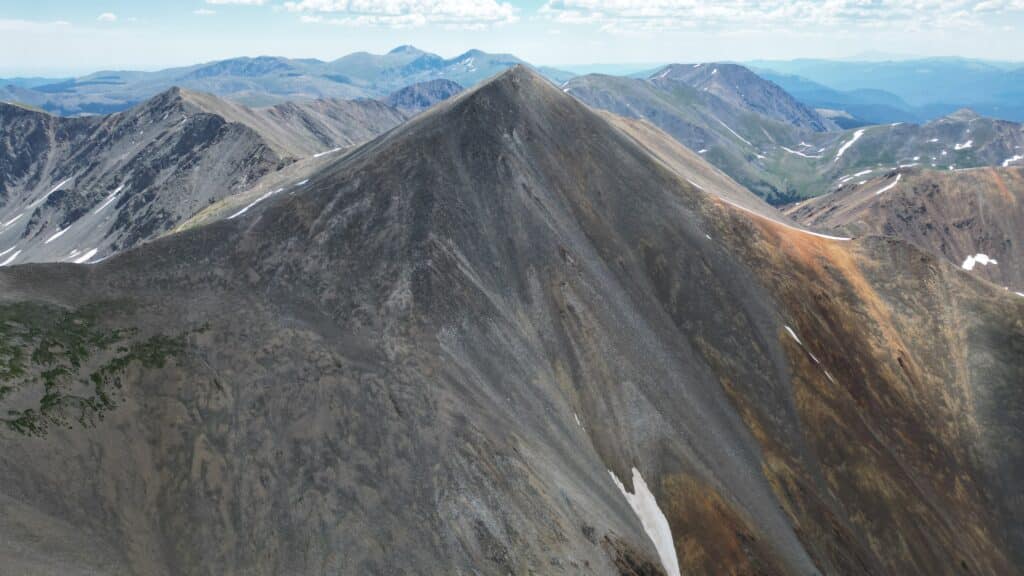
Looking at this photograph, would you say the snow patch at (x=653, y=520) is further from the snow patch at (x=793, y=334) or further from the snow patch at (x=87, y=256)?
the snow patch at (x=87, y=256)

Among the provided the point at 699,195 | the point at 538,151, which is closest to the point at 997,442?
the point at 699,195

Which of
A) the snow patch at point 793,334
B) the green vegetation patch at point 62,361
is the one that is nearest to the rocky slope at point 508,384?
the green vegetation patch at point 62,361

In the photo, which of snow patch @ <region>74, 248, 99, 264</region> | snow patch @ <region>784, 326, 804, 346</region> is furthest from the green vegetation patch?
snow patch @ <region>74, 248, 99, 264</region>

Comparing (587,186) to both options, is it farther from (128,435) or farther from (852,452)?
(128,435)

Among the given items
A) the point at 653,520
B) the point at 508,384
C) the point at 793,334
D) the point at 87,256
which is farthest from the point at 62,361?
the point at 87,256

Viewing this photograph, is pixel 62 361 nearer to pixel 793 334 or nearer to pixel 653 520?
pixel 653 520

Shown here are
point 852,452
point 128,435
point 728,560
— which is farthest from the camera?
point 852,452
